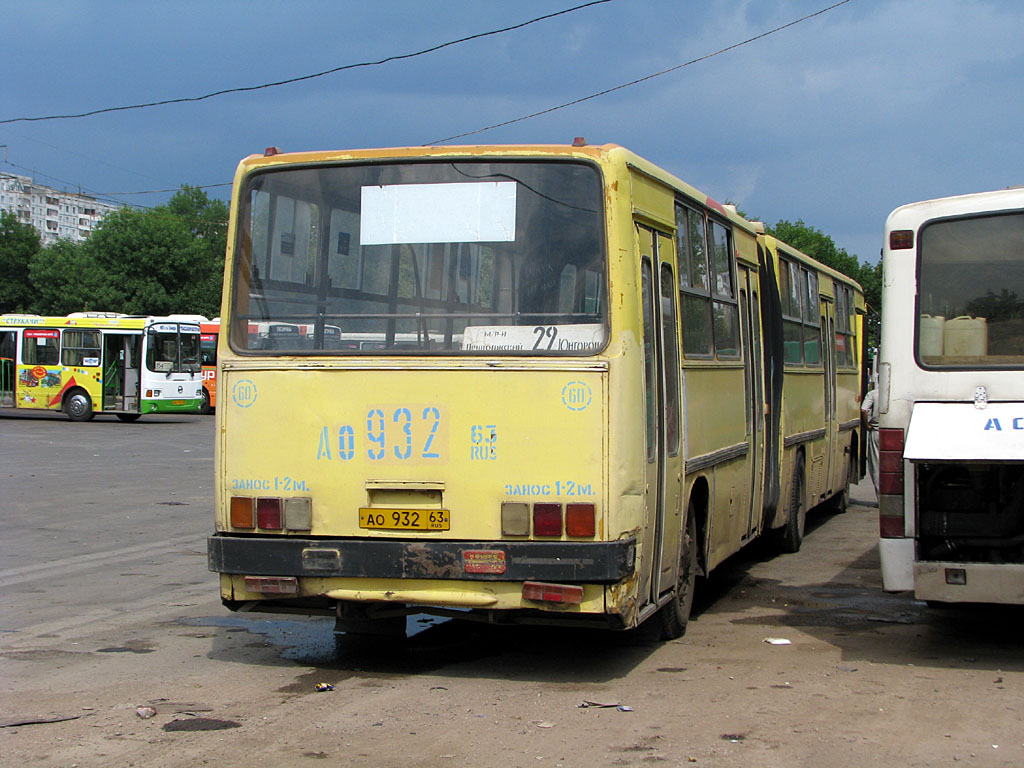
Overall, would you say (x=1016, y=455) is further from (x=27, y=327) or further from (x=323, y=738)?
(x=27, y=327)

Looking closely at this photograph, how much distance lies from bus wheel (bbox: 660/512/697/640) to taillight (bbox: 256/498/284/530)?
264cm

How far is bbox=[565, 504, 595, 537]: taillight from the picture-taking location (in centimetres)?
669

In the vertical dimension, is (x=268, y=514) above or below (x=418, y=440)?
below

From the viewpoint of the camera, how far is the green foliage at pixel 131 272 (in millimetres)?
72688

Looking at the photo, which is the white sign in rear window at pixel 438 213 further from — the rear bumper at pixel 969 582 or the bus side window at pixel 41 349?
the bus side window at pixel 41 349

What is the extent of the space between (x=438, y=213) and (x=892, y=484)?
10.3ft

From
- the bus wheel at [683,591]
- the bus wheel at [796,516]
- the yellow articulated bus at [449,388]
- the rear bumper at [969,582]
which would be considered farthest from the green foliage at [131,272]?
the rear bumper at [969,582]

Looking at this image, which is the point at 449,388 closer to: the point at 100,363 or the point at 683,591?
the point at 683,591

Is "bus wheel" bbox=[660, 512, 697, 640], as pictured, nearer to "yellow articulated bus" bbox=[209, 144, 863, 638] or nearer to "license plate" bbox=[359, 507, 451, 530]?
"yellow articulated bus" bbox=[209, 144, 863, 638]

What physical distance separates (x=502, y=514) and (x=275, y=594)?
1.39 meters

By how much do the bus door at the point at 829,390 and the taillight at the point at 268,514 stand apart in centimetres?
917

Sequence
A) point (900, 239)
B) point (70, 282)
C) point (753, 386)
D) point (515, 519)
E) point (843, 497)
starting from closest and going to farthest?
point (515, 519) < point (900, 239) < point (753, 386) < point (843, 497) < point (70, 282)

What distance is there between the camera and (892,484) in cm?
756

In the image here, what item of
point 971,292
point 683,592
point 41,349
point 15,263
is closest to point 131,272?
point 15,263
